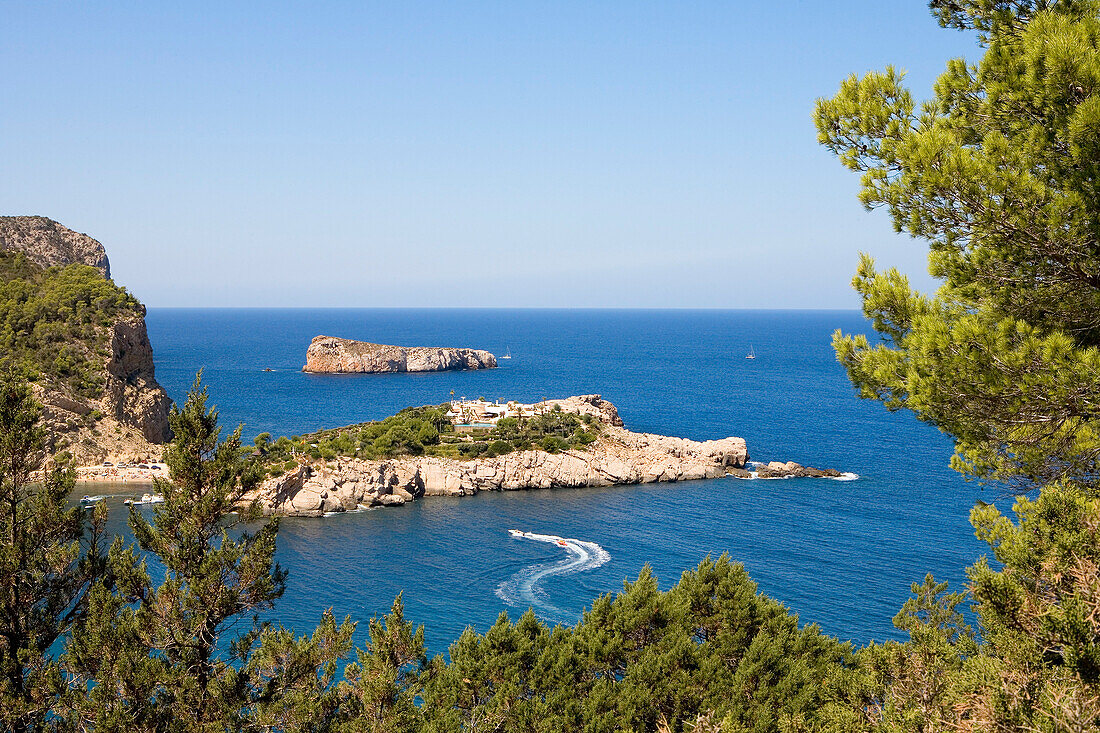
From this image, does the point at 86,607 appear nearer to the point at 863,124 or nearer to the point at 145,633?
the point at 145,633

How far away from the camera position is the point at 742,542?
39.4 m

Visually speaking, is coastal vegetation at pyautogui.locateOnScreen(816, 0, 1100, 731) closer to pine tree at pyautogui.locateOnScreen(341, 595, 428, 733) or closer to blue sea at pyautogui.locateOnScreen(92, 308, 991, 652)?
pine tree at pyautogui.locateOnScreen(341, 595, 428, 733)

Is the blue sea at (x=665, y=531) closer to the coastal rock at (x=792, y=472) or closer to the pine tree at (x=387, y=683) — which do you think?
the coastal rock at (x=792, y=472)

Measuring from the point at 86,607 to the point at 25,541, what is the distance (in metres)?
1.22

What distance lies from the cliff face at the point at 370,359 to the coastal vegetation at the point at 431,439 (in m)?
53.4

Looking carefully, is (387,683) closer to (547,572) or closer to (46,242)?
(547,572)

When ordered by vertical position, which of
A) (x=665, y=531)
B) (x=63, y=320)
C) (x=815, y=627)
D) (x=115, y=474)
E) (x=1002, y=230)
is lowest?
(x=665, y=531)

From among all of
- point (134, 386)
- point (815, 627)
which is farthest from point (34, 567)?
point (134, 386)

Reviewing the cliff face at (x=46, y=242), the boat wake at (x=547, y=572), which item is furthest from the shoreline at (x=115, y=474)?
the cliff face at (x=46, y=242)

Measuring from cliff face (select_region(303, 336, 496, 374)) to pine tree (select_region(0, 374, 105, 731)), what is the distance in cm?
10280

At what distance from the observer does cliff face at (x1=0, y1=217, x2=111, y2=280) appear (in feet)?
269

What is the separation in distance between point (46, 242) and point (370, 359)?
41.6 meters

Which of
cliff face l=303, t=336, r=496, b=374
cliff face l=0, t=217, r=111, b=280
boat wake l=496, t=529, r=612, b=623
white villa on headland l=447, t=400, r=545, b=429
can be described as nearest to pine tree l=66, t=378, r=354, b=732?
boat wake l=496, t=529, r=612, b=623

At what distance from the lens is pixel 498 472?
5016cm
